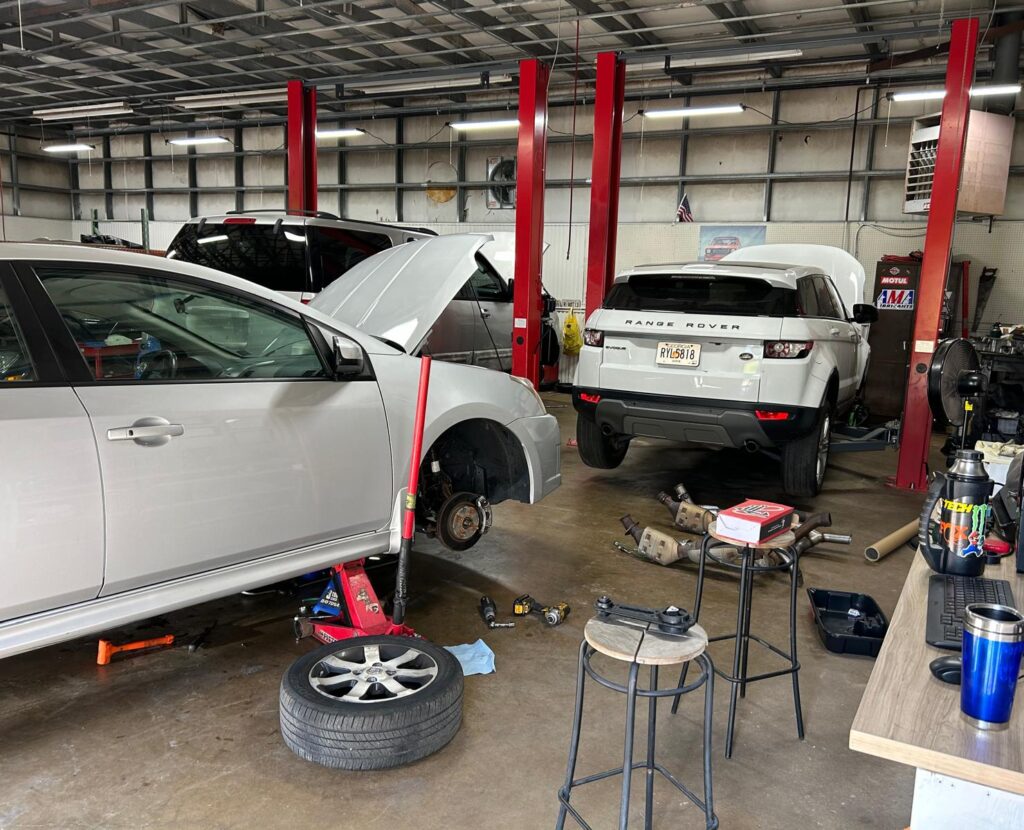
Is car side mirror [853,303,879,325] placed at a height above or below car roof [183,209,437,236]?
below

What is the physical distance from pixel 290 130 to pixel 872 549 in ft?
25.8

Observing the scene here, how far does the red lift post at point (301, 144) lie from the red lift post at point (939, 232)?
659 centimetres

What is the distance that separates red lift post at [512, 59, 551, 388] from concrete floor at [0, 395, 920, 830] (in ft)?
10.8

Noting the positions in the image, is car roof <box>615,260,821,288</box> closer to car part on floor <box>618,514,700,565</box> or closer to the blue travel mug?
car part on floor <box>618,514,700,565</box>

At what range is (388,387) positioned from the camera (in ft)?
10.2

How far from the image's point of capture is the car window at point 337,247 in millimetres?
6328

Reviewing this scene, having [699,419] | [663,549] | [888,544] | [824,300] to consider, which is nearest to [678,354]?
[699,419]

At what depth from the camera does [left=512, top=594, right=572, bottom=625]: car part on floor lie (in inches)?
134

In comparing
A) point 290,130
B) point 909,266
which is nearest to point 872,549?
point 909,266

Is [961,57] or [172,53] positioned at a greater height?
[172,53]

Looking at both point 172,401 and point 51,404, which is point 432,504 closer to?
point 172,401

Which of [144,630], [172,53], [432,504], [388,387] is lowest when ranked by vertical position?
[144,630]

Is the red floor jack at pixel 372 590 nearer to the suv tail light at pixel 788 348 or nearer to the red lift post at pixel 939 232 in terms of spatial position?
the suv tail light at pixel 788 348

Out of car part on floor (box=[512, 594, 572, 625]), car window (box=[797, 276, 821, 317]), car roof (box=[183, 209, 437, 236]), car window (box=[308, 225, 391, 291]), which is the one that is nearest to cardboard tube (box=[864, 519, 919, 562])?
car window (box=[797, 276, 821, 317])
